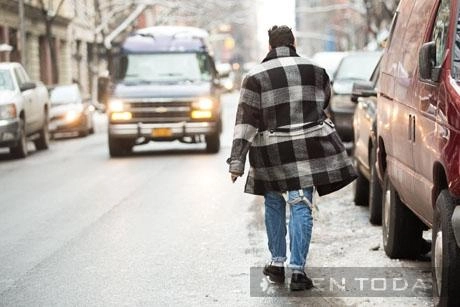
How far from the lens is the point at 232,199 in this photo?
13539mm

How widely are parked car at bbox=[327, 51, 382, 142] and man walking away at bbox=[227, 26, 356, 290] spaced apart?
1096 cm

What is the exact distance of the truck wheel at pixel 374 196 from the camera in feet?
33.9

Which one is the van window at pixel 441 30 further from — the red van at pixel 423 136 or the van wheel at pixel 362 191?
the van wheel at pixel 362 191

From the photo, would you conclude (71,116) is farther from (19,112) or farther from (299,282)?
(299,282)

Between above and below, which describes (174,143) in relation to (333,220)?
below

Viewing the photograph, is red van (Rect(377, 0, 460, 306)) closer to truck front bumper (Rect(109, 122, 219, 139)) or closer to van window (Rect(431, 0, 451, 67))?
van window (Rect(431, 0, 451, 67))

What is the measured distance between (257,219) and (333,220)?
2.65 feet

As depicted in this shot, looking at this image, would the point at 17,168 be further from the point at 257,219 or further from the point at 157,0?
the point at 157,0

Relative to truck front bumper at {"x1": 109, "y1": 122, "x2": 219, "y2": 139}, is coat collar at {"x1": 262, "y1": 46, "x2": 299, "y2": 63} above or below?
above

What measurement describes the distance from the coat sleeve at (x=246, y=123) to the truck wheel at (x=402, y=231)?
61.3 inches

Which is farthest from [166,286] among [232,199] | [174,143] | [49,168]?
[174,143]

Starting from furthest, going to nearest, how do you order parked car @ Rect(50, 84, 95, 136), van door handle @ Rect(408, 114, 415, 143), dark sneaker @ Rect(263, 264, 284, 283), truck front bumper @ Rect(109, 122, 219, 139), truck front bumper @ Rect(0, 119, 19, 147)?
parked car @ Rect(50, 84, 95, 136) → truck front bumper @ Rect(0, 119, 19, 147) → truck front bumper @ Rect(109, 122, 219, 139) → dark sneaker @ Rect(263, 264, 284, 283) → van door handle @ Rect(408, 114, 415, 143)

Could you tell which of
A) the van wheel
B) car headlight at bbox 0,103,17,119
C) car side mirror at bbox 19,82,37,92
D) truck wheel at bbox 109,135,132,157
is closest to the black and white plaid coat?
the van wheel

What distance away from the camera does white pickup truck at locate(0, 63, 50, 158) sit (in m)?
21.6
